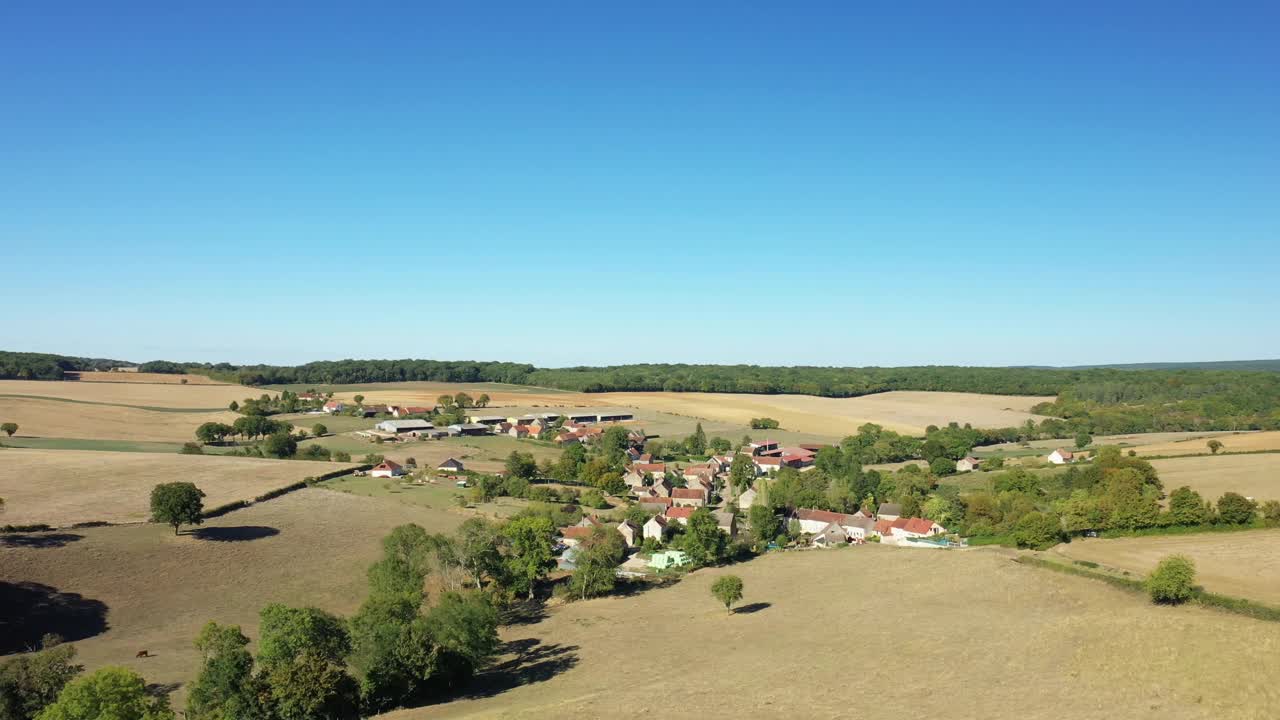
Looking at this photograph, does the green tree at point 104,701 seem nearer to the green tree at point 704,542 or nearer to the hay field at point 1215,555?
the green tree at point 704,542

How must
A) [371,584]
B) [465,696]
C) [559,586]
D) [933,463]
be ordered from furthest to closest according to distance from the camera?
[933,463], [559,586], [371,584], [465,696]

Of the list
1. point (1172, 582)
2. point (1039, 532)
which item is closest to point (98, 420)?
point (1039, 532)

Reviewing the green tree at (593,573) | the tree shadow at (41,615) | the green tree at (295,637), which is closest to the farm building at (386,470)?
the green tree at (593,573)

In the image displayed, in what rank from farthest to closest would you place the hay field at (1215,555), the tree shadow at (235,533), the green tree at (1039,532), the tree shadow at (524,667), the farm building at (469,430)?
1. the farm building at (469,430)
2. the green tree at (1039,532)
3. the tree shadow at (235,533)
4. the hay field at (1215,555)
5. the tree shadow at (524,667)

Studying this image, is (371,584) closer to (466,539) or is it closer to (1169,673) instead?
(466,539)

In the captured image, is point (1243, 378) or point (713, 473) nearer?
point (713, 473)

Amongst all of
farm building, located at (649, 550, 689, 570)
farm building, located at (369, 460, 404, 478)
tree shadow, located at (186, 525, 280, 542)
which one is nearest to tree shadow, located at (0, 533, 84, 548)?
tree shadow, located at (186, 525, 280, 542)

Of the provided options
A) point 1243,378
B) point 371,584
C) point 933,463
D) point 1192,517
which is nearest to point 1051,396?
point 1243,378
